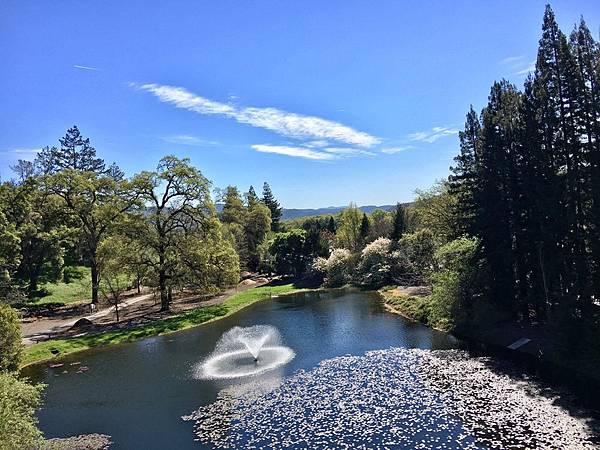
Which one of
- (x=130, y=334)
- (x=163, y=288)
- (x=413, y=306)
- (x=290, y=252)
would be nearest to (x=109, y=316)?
(x=163, y=288)

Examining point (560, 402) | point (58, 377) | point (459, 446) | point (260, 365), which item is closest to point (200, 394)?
point (260, 365)

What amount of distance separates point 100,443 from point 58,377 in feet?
39.8

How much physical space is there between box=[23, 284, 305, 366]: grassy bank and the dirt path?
1836 mm

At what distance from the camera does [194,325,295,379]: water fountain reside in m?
27.2

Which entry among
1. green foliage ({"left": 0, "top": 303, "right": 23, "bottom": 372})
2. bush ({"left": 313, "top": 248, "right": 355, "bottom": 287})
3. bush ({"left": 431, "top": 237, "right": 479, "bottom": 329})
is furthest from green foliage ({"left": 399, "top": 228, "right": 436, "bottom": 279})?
green foliage ({"left": 0, "top": 303, "right": 23, "bottom": 372})

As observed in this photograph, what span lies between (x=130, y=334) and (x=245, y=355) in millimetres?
13116

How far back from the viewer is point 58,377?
28422 millimetres

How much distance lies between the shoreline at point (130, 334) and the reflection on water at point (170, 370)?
146 centimetres

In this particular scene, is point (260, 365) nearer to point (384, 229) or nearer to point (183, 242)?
point (183, 242)

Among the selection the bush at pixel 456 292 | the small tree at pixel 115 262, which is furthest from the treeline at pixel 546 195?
the small tree at pixel 115 262

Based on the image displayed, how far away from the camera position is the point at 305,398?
21.9 meters

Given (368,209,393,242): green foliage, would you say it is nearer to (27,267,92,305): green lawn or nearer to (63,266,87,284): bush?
(27,267,92,305): green lawn

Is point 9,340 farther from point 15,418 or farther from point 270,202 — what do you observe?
point 270,202

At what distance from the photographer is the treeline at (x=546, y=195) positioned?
2406cm
